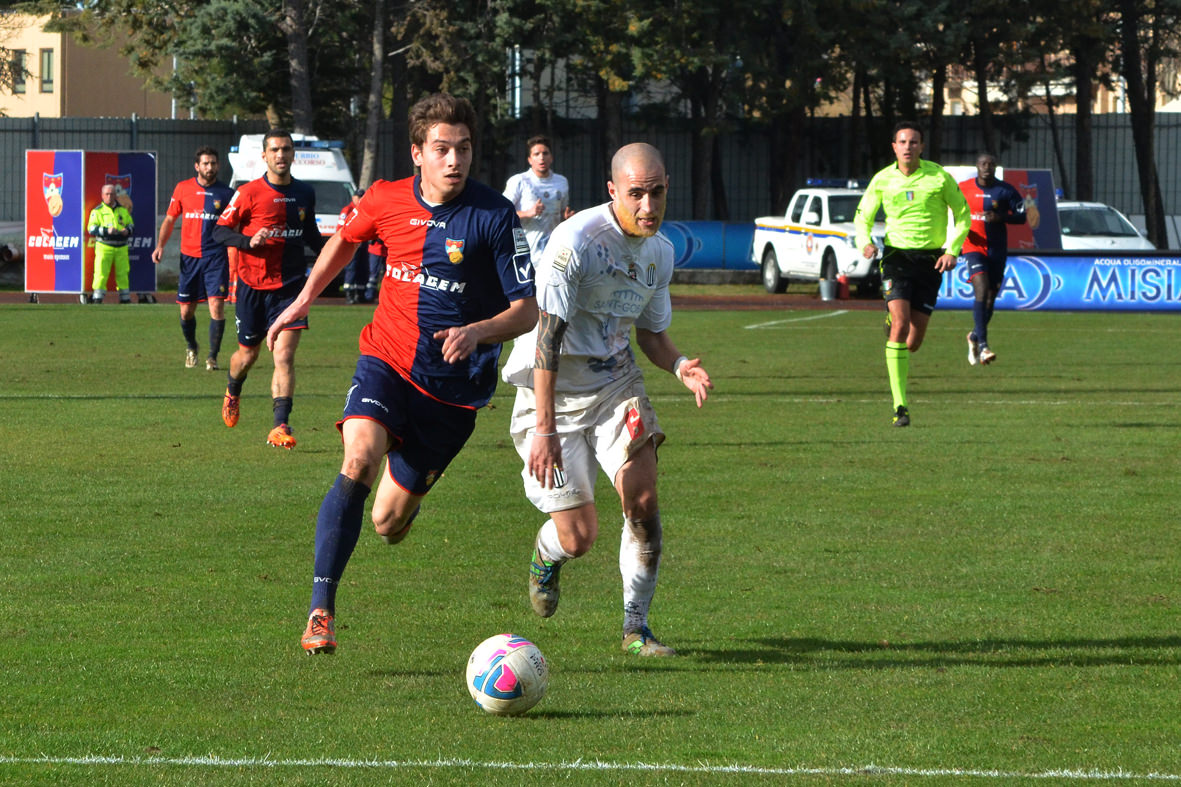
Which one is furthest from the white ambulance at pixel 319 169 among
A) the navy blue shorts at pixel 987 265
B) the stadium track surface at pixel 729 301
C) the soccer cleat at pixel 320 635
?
the soccer cleat at pixel 320 635

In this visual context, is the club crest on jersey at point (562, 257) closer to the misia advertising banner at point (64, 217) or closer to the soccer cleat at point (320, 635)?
the soccer cleat at point (320, 635)

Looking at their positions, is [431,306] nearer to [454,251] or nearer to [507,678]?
[454,251]

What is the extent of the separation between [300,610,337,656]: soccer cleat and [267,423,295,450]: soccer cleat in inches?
240

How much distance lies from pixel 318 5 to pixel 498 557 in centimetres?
3453

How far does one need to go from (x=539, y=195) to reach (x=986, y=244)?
5.55 m

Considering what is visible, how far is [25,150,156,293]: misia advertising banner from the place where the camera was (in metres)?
31.0

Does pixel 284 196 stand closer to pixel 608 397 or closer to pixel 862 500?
pixel 862 500

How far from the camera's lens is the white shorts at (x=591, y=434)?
6.16m

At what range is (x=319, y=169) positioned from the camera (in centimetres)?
3175

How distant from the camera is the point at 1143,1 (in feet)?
144

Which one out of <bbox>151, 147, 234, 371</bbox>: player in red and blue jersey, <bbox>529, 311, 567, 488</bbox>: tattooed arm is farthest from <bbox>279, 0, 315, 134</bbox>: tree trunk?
<bbox>529, 311, 567, 488</bbox>: tattooed arm

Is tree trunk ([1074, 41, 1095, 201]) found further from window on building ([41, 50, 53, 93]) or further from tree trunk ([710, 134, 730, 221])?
window on building ([41, 50, 53, 93])

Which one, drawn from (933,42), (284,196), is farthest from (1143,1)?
(284,196)

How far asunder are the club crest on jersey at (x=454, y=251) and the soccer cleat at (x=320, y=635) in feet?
4.65
